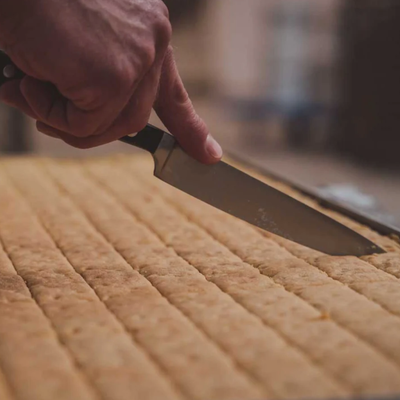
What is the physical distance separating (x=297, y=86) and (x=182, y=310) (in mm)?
3827

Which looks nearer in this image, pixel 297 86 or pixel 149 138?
pixel 149 138

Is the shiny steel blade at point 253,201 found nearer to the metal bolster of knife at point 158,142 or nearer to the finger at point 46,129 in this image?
the metal bolster of knife at point 158,142

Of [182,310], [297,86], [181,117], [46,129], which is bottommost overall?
[182,310]

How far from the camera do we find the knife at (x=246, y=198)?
1.06 m

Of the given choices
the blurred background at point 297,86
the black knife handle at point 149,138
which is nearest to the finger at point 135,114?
the black knife handle at point 149,138

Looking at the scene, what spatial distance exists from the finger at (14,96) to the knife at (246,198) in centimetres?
16

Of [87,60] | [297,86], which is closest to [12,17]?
[87,60]

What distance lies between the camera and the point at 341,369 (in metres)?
0.69

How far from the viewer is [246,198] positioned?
3.59ft

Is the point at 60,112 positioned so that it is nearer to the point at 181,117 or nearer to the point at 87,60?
the point at 87,60

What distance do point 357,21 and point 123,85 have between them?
2391mm

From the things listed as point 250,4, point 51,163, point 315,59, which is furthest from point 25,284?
point 250,4

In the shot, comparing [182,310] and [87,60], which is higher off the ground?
[87,60]

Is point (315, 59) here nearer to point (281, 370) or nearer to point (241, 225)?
point (241, 225)
